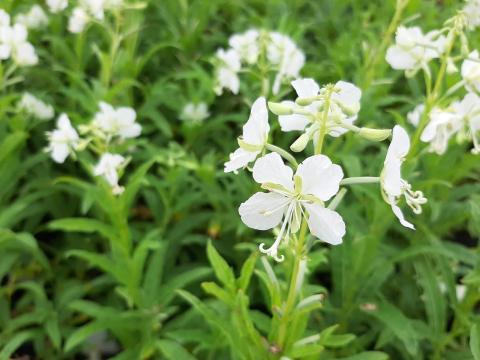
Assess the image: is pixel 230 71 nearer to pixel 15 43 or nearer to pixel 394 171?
pixel 15 43

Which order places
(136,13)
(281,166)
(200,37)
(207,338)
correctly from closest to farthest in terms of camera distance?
1. (281,166)
2. (207,338)
3. (136,13)
4. (200,37)

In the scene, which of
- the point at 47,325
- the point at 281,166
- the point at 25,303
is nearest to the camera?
the point at 281,166

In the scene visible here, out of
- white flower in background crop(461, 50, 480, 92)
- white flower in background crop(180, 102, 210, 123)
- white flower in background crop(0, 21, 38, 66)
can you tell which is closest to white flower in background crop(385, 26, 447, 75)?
white flower in background crop(461, 50, 480, 92)

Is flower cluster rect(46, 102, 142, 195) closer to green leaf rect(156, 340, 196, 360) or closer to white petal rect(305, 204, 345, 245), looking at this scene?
green leaf rect(156, 340, 196, 360)

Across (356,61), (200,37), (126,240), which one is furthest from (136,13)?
(126,240)

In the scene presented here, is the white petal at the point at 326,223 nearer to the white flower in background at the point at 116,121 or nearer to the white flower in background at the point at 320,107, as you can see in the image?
→ the white flower in background at the point at 320,107

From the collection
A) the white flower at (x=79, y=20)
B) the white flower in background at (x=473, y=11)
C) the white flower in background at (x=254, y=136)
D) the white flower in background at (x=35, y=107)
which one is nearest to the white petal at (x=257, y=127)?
the white flower in background at (x=254, y=136)

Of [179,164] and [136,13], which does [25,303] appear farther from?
[136,13]
